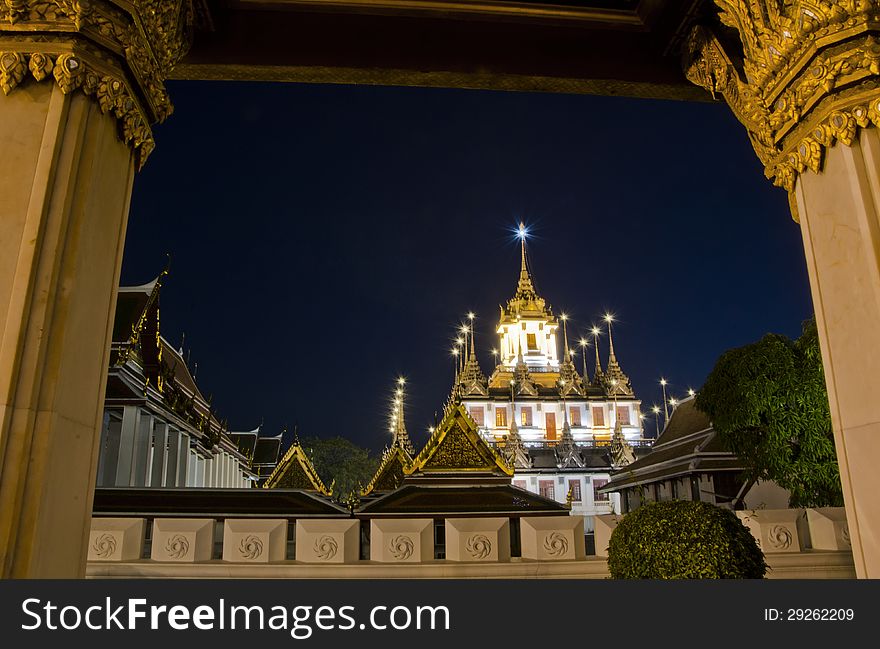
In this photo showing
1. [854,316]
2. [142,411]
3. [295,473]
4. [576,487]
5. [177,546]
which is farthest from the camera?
[576,487]

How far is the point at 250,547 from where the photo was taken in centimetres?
504

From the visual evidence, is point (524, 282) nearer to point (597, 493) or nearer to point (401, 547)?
point (597, 493)

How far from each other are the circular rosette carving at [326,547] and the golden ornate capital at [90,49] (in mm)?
3235

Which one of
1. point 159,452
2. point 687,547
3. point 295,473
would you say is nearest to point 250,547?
point 687,547

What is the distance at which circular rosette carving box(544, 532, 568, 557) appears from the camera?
5160 mm

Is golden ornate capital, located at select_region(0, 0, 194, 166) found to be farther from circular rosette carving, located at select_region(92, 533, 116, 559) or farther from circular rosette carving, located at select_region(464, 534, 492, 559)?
circular rosette carving, located at select_region(464, 534, 492, 559)

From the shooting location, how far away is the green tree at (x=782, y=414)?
977 centimetres

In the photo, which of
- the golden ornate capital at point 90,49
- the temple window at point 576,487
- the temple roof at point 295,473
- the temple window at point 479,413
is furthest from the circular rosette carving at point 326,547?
the temple window at point 479,413

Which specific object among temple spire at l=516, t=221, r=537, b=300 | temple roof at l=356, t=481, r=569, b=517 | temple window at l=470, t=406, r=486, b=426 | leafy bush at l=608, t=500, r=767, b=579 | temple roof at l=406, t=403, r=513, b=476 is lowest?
leafy bush at l=608, t=500, r=767, b=579

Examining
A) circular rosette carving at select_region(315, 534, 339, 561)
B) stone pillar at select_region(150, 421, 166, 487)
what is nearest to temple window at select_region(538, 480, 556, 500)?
stone pillar at select_region(150, 421, 166, 487)

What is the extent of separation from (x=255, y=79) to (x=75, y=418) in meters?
3.52

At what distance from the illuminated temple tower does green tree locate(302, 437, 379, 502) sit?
415 inches

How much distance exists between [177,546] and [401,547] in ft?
5.87
